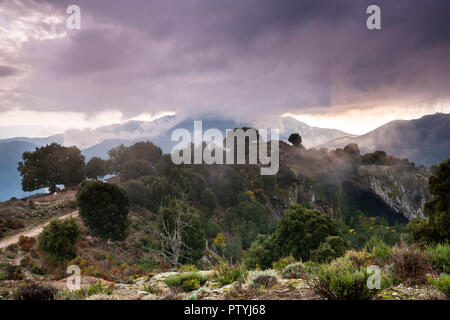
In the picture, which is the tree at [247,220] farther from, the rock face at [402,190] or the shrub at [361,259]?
the rock face at [402,190]

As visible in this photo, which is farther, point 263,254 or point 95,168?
point 95,168

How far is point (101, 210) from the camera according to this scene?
→ 25.2 m

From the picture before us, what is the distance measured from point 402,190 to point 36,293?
3770 inches

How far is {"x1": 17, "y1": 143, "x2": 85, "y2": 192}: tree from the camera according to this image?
43469 millimetres

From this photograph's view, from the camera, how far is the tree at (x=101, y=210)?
25109 mm

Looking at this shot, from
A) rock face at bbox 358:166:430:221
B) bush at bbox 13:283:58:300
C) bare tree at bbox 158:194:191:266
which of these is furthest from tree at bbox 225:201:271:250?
rock face at bbox 358:166:430:221

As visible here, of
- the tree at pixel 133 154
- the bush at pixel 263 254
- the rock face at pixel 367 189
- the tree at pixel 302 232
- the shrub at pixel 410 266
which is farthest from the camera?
the rock face at pixel 367 189

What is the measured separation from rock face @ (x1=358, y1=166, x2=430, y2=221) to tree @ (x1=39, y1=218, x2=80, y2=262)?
84976 millimetres

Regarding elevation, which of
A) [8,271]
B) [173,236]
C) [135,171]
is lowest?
[8,271]

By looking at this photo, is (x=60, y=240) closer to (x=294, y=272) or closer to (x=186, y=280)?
(x=186, y=280)

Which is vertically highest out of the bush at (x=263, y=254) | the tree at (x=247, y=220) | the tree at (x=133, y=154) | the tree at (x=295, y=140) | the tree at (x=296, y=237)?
the tree at (x=295, y=140)

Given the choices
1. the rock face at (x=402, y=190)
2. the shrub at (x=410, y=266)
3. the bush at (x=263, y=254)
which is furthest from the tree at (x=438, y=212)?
the rock face at (x=402, y=190)

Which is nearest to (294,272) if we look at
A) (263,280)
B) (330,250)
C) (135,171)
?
(263,280)

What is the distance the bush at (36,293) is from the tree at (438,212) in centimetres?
2280
